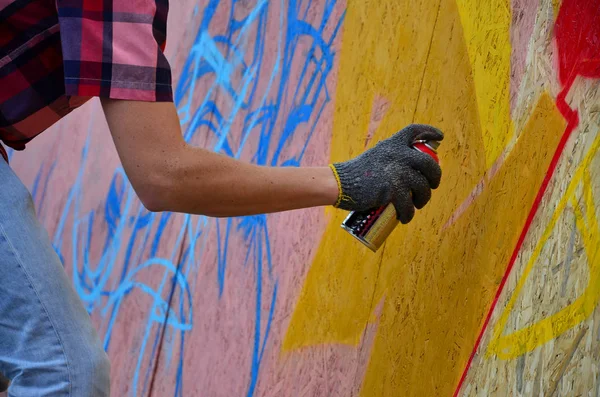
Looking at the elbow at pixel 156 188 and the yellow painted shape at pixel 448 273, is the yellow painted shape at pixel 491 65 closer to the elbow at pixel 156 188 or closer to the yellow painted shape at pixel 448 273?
the yellow painted shape at pixel 448 273

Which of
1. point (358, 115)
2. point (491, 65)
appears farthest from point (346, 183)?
point (358, 115)

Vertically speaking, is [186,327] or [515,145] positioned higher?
[515,145]

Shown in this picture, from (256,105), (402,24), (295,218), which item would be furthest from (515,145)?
(256,105)

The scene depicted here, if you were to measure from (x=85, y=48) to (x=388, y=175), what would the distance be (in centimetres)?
78

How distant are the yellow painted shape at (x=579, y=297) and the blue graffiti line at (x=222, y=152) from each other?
97 cm

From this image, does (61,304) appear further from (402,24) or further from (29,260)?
(402,24)

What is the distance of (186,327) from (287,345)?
62 cm

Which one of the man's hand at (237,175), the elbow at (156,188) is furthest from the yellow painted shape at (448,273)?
the elbow at (156,188)

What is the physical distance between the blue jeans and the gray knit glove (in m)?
0.69

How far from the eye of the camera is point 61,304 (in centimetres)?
190

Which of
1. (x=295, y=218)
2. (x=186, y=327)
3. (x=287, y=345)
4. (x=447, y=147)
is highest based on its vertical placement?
(x=447, y=147)

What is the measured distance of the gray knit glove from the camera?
208 cm

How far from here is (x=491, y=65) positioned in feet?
8.13

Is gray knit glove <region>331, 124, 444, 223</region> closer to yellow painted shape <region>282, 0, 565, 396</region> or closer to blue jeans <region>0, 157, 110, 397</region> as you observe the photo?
yellow painted shape <region>282, 0, 565, 396</region>
